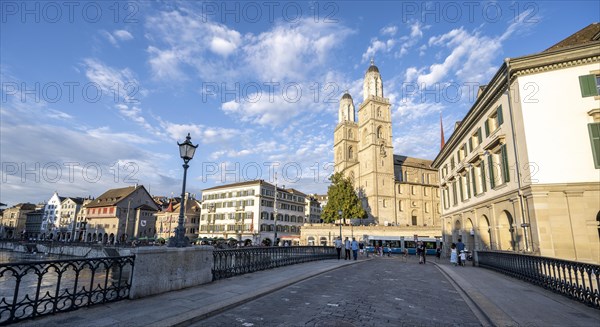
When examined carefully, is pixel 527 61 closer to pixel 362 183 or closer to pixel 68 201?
pixel 362 183

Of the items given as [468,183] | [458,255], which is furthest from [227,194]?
[458,255]

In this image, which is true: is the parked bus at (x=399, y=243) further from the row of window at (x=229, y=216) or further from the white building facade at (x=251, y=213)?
the row of window at (x=229, y=216)

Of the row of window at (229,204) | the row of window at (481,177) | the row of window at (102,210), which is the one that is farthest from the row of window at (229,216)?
the row of window at (481,177)

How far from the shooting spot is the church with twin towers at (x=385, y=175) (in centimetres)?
6569

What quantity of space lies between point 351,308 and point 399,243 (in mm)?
41842

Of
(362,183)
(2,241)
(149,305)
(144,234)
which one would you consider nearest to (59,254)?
(144,234)

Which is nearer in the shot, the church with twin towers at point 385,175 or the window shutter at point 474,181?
the window shutter at point 474,181

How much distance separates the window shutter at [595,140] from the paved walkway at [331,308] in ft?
33.2

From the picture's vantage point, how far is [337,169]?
282 ft

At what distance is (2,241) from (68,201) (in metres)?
20.4

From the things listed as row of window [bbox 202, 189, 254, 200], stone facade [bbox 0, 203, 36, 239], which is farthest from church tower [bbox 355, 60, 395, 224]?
stone facade [bbox 0, 203, 36, 239]

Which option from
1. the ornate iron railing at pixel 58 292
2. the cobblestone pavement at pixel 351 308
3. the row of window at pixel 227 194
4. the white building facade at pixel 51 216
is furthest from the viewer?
the white building facade at pixel 51 216

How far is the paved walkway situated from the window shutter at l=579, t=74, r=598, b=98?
41.4ft

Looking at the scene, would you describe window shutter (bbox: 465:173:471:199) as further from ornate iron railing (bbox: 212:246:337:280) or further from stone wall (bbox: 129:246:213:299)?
stone wall (bbox: 129:246:213:299)
